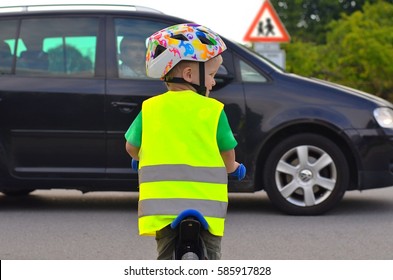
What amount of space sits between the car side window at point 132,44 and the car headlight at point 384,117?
6.41ft

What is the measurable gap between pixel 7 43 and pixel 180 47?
18.7 feet

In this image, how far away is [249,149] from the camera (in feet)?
28.4

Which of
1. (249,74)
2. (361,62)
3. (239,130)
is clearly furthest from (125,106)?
(361,62)

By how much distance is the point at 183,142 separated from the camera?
11.3 feet

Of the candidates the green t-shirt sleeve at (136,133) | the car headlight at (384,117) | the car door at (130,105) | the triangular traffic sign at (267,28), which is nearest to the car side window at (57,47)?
the car door at (130,105)

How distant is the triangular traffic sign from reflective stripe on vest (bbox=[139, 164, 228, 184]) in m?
11.4

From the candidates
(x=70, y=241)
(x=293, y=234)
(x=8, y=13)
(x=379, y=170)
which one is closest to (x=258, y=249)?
(x=293, y=234)

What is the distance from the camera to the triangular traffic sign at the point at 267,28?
584 inches

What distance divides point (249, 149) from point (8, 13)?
242cm

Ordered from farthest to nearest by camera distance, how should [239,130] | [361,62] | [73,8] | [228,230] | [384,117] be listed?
1. [361,62]
2. [73,8]
3. [384,117]
4. [239,130]
5. [228,230]

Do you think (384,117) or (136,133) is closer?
(136,133)

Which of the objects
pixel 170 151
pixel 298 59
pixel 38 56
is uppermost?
pixel 170 151

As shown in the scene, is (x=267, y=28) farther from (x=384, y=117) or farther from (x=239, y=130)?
(x=239, y=130)
